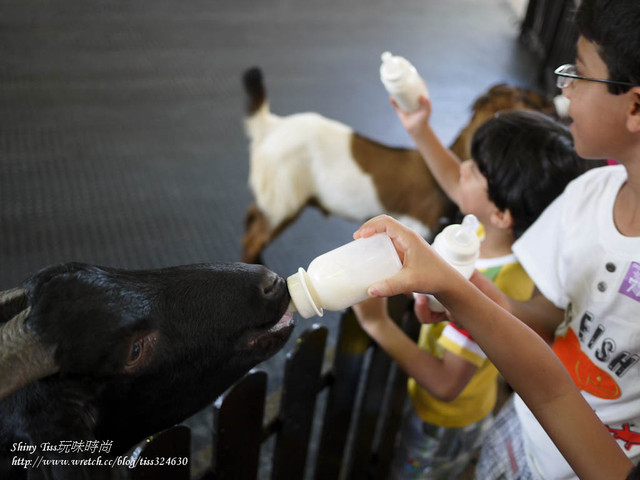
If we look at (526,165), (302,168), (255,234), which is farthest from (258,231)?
(526,165)

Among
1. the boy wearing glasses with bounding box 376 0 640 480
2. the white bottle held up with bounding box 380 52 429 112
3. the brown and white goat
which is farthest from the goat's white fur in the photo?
the boy wearing glasses with bounding box 376 0 640 480

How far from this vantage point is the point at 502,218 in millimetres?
1390

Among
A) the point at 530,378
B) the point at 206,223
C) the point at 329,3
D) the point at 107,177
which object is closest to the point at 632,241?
the point at 530,378

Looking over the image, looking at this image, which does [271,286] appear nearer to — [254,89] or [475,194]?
[475,194]

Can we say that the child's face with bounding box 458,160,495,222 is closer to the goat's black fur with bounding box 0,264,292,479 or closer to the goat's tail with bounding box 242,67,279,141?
the goat's black fur with bounding box 0,264,292,479

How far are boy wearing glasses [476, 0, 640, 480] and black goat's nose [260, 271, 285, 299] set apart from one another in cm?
51

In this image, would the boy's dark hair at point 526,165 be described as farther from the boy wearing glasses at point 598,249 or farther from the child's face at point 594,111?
the child's face at point 594,111

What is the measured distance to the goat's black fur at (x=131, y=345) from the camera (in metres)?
0.89

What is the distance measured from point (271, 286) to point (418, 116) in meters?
0.89

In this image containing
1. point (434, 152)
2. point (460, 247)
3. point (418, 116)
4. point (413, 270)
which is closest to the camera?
point (413, 270)

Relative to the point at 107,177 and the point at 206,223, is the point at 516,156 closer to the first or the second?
the point at 206,223

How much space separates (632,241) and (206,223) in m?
2.38

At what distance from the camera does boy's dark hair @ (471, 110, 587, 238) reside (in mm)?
1368

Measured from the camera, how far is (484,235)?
1458 mm
